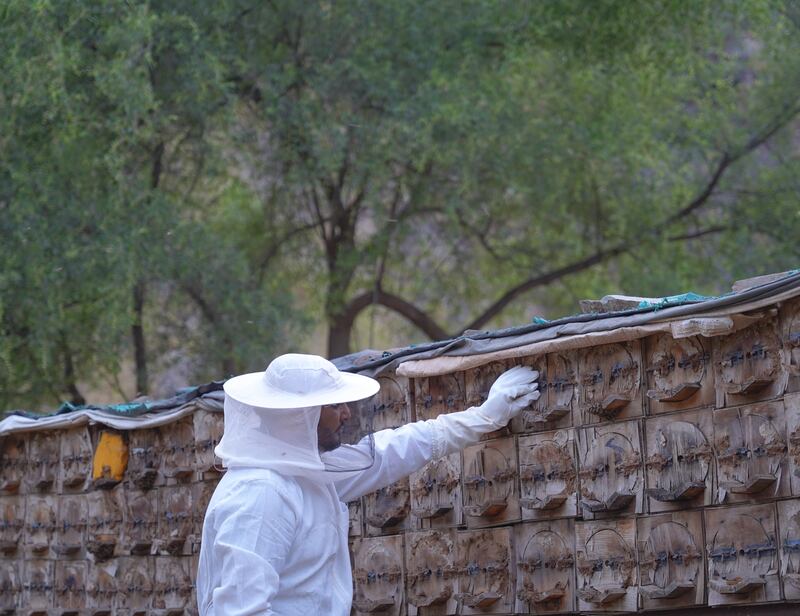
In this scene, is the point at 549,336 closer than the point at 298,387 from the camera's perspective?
No

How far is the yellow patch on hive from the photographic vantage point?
7.63 meters

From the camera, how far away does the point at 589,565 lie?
5.14 meters

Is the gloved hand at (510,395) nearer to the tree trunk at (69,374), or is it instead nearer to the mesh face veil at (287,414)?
the mesh face veil at (287,414)

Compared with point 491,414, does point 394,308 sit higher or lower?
higher

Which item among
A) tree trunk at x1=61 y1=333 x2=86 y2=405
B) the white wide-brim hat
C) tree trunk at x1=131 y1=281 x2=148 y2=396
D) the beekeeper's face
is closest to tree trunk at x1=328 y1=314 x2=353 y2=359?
tree trunk at x1=131 y1=281 x2=148 y2=396

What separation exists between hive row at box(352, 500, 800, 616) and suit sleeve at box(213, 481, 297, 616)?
1.51m

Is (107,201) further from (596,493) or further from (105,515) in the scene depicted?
(596,493)

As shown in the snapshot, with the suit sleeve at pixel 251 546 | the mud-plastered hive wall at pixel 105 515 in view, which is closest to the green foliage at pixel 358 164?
the mud-plastered hive wall at pixel 105 515

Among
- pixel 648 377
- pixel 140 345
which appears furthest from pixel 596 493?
pixel 140 345

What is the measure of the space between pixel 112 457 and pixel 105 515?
396mm

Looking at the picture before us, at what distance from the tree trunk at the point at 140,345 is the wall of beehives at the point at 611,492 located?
7.57 m

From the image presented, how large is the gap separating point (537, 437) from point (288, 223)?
33.5 ft

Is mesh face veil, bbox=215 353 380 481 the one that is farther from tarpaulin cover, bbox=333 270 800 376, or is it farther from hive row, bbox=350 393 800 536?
hive row, bbox=350 393 800 536

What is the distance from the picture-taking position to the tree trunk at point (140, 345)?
13.3 meters
